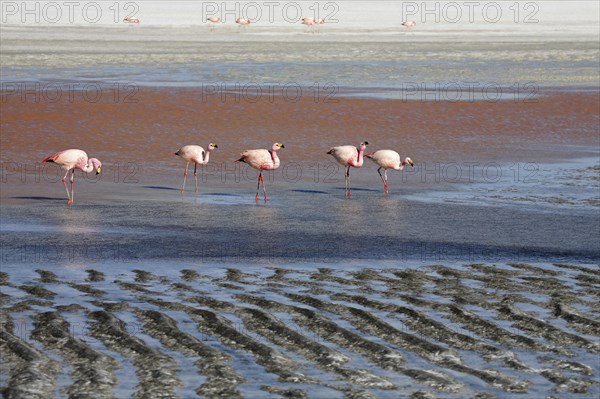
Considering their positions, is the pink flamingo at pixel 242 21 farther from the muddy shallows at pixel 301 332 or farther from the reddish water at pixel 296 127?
the muddy shallows at pixel 301 332

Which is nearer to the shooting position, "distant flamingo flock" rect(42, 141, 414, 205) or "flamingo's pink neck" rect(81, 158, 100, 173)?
"distant flamingo flock" rect(42, 141, 414, 205)

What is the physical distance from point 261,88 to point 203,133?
7.84 metres

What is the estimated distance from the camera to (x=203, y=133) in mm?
25188

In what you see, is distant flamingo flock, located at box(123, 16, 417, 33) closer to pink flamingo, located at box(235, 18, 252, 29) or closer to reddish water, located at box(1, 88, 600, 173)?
pink flamingo, located at box(235, 18, 252, 29)

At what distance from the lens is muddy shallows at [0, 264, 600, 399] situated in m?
7.55

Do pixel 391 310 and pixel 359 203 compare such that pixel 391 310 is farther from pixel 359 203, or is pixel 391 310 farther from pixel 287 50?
pixel 287 50

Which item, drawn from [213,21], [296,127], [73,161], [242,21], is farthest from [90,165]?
[213,21]

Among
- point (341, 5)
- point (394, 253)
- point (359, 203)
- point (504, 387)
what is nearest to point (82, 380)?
point (504, 387)

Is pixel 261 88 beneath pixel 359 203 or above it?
above

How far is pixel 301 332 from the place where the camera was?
29.0 ft

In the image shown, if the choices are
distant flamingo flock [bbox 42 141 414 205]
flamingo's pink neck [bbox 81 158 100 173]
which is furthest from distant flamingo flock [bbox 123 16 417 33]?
flamingo's pink neck [bbox 81 158 100 173]

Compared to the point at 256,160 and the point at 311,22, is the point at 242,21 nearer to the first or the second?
the point at 311,22

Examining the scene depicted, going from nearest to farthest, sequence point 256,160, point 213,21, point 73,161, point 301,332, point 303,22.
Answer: point 301,332 → point 73,161 → point 256,160 → point 303,22 → point 213,21

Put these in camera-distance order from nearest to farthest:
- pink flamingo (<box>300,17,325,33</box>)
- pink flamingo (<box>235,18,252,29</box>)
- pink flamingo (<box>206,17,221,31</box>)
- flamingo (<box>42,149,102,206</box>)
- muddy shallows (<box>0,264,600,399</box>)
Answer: muddy shallows (<box>0,264,600,399</box>), flamingo (<box>42,149,102,206</box>), pink flamingo (<box>300,17,325,33</box>), pink flamingo (<box>206,17,221,31</box>), pink flamingo (<box>235,18,252,29</box>)
